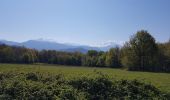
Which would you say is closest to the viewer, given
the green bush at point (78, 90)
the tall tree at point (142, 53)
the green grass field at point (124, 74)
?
the green bush at point (78, 90)

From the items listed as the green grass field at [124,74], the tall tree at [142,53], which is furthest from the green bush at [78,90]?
the tall tree at [142,53]

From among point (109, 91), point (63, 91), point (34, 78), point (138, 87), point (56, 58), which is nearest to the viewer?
point (63, 91)

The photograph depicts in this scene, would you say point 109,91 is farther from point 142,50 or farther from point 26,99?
point 142,50

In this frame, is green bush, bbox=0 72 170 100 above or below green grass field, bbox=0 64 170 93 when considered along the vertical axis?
below

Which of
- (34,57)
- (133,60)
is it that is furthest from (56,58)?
(133,60)

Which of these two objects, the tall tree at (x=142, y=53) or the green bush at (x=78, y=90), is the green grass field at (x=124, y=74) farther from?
the tall tree at (x=142, y=53)

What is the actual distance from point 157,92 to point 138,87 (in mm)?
2291

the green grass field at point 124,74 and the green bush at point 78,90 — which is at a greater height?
the green grass field at point 124,74

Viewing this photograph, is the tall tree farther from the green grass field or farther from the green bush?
the green bush

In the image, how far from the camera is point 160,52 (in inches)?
3799

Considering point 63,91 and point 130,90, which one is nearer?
point 63,91

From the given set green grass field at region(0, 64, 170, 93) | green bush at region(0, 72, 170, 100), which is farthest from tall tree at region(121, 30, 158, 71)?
green bush at region(0, 72, 170, 100)

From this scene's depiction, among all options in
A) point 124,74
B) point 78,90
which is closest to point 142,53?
point 124,74

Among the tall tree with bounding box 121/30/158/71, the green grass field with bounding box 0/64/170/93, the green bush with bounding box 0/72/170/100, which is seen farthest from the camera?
the tall tree with bounding box 121/30/158/71
